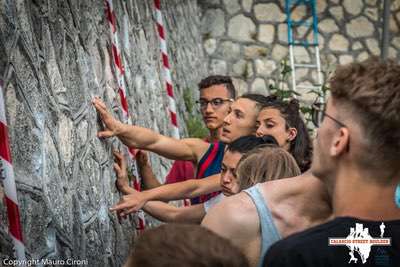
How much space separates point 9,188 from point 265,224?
1.07 m

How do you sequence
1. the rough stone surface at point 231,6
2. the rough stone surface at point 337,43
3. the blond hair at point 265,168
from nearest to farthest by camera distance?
the blond hair at point 265,168 < the rough stone surface at point 231,6 < the rough stone surface at point 337,43

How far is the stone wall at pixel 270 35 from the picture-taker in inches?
457

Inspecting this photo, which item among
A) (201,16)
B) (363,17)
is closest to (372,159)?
(201,16)

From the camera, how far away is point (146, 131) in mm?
4574

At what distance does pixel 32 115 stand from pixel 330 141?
165cm

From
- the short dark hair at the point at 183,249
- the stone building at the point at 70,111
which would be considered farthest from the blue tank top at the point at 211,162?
the short dark hair at the point at 183,249

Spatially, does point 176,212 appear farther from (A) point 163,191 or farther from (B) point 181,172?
(B) point 181,172

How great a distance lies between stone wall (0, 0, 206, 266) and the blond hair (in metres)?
0.86

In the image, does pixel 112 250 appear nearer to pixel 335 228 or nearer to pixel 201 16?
pixel 335 228

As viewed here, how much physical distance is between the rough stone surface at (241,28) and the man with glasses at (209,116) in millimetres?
6107

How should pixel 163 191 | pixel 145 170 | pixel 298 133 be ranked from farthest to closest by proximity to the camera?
pixel 145 170 → pixel 298 133 → pixel 163 191

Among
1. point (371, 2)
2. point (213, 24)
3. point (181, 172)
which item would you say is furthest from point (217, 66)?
point (181, 172)

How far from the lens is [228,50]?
11.6m

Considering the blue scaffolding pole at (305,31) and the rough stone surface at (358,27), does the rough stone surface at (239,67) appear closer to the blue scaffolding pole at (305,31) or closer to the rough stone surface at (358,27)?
the blue scaffolding pole at (305,31)
